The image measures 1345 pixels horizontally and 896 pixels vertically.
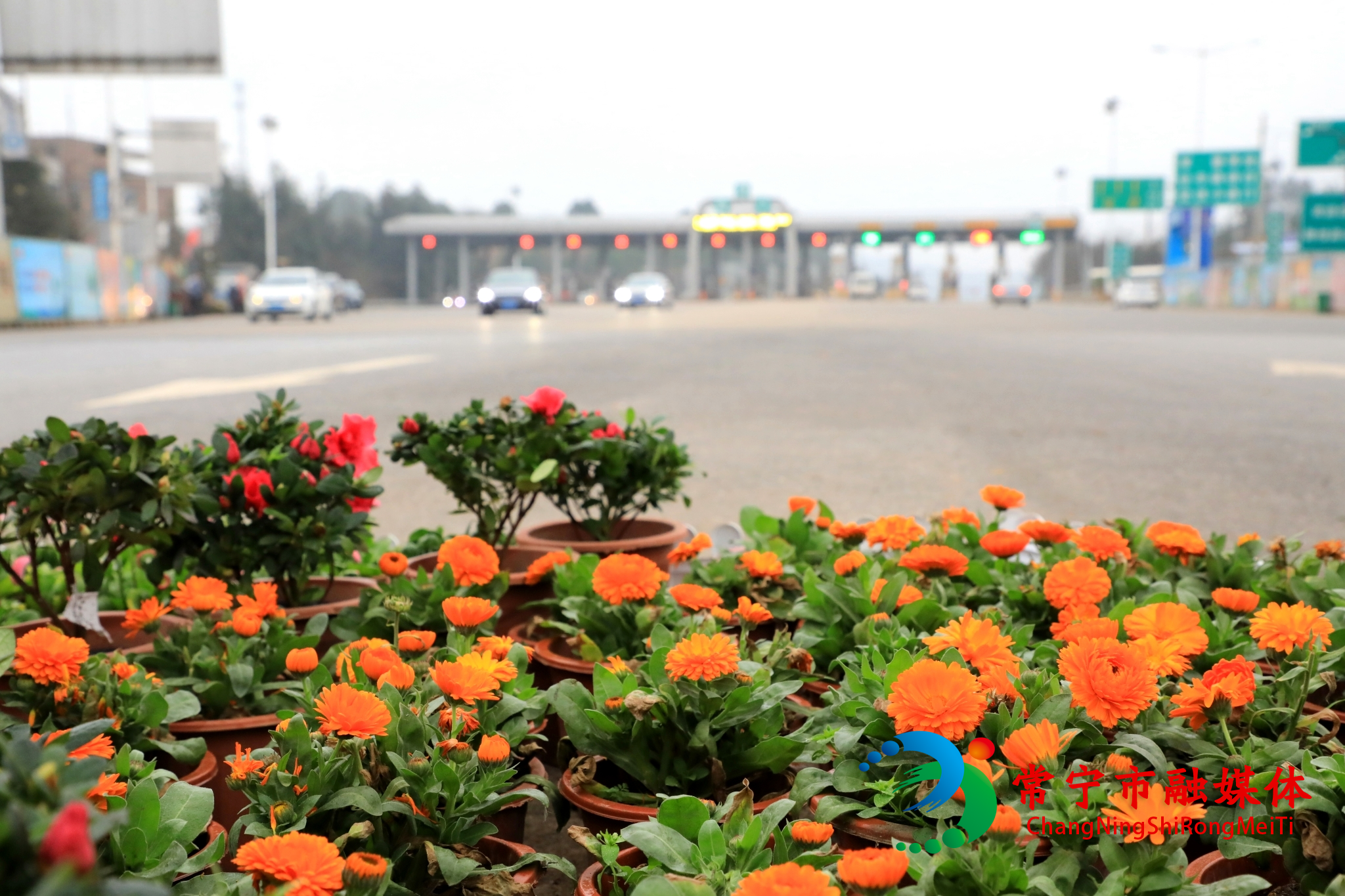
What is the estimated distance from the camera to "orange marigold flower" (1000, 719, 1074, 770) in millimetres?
1167

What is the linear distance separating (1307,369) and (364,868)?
13.0 metres

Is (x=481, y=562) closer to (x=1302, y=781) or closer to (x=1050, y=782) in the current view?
(x=1050, y=782)

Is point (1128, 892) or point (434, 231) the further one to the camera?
point (434, 231)

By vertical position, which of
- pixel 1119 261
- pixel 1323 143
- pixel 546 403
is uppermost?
pixel 1323 143

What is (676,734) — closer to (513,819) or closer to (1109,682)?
(513,819)

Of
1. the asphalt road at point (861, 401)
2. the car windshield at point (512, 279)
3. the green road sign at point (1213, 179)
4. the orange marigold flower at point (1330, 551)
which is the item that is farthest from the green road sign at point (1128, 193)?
the orange marigold flower at point (1330, 551)

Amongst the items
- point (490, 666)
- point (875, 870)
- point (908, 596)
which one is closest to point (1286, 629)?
point (908, 596)

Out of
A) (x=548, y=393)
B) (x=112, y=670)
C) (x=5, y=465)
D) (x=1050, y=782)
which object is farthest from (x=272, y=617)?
(x=1050, y=782)

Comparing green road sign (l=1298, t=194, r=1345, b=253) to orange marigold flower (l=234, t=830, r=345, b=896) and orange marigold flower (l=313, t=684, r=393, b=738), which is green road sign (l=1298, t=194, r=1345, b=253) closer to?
orange marigold flower (l=313, t=684, r=393, b=738)

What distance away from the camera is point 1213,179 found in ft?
155

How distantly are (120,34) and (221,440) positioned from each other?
13.9 ft

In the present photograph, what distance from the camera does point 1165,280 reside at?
6209 cm

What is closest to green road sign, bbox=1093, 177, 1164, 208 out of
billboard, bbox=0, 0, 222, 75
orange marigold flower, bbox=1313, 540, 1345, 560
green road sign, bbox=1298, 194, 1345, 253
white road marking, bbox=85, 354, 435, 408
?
green road sign, bbox=1298, 194, 1345, 253

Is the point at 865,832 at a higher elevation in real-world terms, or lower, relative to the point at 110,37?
lower
